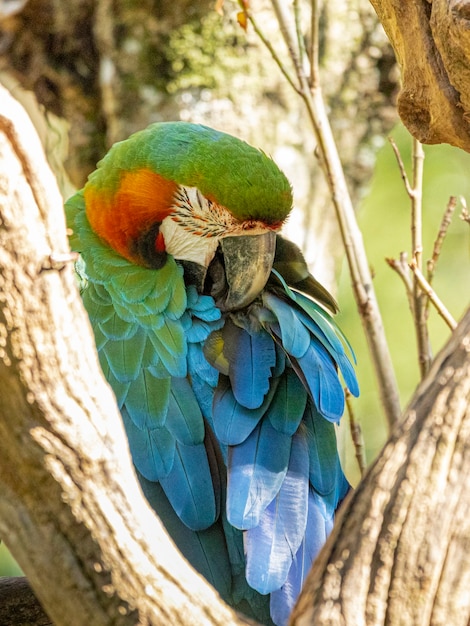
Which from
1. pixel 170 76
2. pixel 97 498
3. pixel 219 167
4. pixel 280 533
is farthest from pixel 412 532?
pixel 170 76

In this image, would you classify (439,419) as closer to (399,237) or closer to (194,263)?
(194,263)

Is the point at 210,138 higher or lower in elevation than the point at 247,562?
higher

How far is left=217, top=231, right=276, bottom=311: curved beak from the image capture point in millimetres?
2141

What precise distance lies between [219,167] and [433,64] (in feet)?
2.33

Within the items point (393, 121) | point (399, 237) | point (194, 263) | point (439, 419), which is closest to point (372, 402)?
point (399, 237)

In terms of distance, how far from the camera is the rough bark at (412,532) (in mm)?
1025

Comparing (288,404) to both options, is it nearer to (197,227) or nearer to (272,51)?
(197,227)

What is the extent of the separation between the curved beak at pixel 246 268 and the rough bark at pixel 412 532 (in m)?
1.08

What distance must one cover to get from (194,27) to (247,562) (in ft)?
7.94

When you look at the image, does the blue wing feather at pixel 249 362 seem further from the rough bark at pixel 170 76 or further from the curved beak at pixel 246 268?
the rough bark at pixel 170 76

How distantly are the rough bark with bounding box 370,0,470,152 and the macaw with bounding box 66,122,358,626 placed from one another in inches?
21.1

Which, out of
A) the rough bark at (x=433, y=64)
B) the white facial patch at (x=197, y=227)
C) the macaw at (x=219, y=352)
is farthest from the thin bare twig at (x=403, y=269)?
the rough bark at (x=433, y=64)

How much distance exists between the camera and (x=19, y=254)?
1.00m

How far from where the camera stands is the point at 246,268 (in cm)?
215
